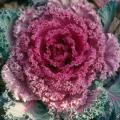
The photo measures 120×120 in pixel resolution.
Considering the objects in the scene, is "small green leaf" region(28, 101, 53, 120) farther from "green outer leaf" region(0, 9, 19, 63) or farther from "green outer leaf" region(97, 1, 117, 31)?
"green outer leaf" region(97, 1, 117, 31)

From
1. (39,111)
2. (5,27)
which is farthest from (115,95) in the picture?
(5,27)

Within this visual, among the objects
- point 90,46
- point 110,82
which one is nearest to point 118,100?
point 110,82

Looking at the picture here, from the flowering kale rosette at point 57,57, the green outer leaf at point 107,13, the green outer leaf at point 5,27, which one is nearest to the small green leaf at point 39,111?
the flowering kale rosette at point 57,57

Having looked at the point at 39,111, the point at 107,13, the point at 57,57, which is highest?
the point at 107,13

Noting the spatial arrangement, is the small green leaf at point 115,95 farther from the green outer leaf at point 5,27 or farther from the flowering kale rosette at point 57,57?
the green outer leaf at point 5,27

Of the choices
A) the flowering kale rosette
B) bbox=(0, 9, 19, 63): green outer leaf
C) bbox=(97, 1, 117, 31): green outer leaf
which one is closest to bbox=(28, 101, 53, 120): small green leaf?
the flowering kale rosette

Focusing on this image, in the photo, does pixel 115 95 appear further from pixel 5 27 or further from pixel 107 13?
pixel 5 27
